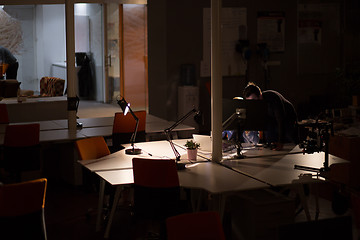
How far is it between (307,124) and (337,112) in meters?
3.18

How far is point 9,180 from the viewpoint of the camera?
304 inches

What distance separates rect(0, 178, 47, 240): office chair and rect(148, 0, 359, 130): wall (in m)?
7.25

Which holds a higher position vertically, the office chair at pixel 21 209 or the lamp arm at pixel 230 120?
the lamp arm at pixel 230 120

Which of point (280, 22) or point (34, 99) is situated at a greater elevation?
point (280, 22)

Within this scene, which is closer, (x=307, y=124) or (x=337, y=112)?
(x=307, y=124)

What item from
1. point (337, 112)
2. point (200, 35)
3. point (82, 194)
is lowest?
point (82, 194)

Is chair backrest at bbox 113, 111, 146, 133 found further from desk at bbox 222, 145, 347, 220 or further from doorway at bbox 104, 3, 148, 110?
doorway at bbox 104, 3, 148, 110

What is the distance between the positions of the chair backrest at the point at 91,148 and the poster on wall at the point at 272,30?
693 centimetres

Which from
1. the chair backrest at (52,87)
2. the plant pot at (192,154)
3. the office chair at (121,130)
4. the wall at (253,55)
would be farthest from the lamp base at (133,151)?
the chair backrest at (52,87)

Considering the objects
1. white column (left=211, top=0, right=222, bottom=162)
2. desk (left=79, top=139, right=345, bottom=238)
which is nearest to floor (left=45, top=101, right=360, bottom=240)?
desk (left=79, top=139, right=345, bottom=238)

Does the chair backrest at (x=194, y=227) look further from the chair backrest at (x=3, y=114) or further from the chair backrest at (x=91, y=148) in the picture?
the chair backrest at (x=3, y=114)

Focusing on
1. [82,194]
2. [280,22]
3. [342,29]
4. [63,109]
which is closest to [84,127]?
[82,194]

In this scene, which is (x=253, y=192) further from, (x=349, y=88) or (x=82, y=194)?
(x=349, y=88)

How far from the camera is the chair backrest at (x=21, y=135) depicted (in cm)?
656
